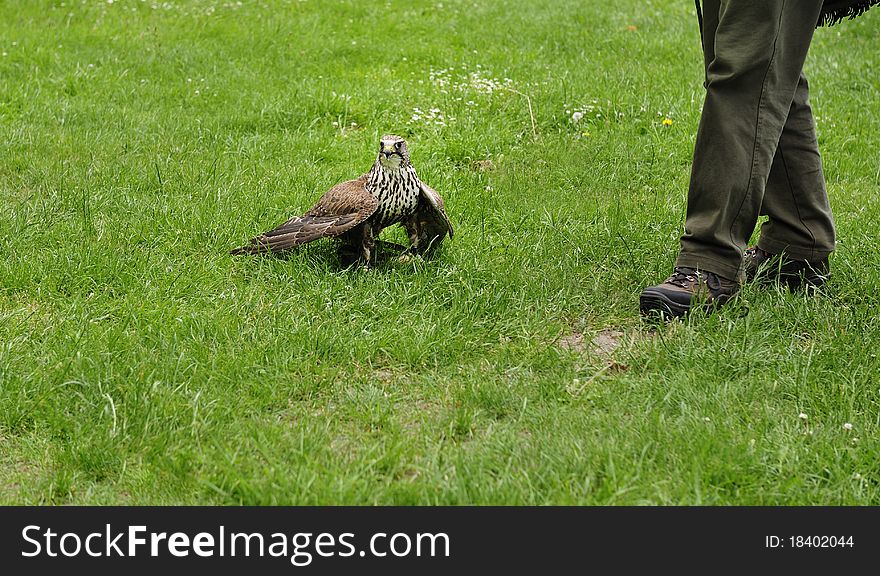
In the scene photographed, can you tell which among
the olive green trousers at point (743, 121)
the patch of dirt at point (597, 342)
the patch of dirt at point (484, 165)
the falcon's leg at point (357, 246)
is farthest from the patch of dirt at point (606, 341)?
the patch of dirt at point (484, 165)

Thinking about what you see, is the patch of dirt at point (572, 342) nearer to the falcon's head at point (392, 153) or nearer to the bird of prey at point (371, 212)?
the bird of prey at point (371, 212)

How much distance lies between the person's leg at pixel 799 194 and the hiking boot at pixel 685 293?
0.49m

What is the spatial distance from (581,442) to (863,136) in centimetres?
481

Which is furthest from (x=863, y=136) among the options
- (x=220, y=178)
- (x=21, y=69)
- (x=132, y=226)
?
(x=21, y=69)

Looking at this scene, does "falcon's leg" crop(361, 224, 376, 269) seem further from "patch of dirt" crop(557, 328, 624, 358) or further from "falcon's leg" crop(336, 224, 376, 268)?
"patch of dirt" crop(557, 328, 624, 358)

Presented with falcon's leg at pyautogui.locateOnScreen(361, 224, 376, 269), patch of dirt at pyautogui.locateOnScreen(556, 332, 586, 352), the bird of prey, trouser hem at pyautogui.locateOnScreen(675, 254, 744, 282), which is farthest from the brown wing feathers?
trouser hem at pyautogui.locateOnScreen(675, 254, 744, 282)

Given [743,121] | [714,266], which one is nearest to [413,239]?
[714,266]

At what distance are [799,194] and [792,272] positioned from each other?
0.37 m

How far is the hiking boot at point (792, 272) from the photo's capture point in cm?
475

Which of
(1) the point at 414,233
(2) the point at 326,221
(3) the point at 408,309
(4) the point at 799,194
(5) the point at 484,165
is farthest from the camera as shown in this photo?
(5) the point at 484,165

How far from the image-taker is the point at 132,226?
5469mm

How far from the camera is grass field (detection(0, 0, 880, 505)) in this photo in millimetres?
3311

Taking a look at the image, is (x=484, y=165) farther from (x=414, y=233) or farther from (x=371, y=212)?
(x=371, y=212)

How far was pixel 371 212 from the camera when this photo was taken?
4773mm
